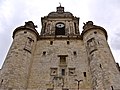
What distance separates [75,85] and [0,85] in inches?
188

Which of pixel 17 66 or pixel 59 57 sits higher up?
pixel 59 57

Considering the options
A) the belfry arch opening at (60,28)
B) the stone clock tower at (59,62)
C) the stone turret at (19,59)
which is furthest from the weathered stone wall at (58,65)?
the belfry arch opening at (60,28)

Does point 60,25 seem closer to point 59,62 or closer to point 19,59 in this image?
point 59,62

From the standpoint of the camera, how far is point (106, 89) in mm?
14281

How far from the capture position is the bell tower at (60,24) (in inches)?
953

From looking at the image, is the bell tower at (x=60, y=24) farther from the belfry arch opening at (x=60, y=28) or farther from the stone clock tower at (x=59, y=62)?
the stone clock tower at (x=59, y=62)

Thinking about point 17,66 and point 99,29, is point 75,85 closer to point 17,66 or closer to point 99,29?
point 17,66

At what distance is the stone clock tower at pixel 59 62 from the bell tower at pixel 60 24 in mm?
2438

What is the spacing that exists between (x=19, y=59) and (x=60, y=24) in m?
10.0

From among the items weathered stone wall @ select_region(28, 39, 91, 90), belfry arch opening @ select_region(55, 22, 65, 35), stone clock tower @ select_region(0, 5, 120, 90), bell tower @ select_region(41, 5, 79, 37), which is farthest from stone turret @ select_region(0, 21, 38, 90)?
belfry arch opening @ select_region(55, 22, 65, 35)

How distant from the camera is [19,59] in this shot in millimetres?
17000

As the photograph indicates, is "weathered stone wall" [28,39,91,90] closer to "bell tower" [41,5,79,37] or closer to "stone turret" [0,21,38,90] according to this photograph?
"stone turret" [0,21,38,90]

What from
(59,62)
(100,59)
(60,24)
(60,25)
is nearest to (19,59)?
(59,62)

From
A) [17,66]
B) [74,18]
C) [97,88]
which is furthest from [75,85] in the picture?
[74,18]
